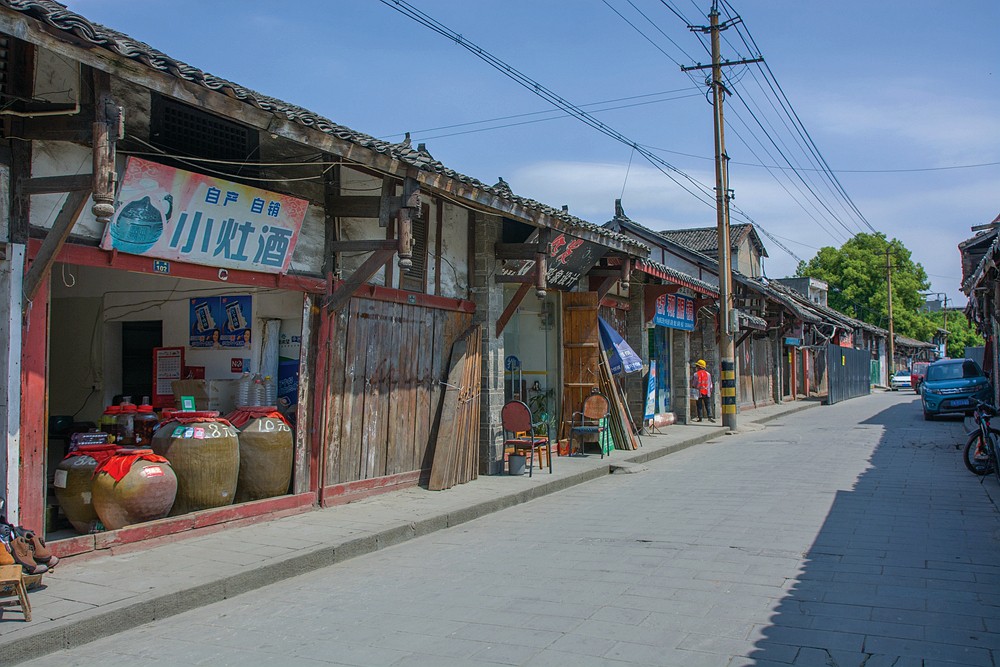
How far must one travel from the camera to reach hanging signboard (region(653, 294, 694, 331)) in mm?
19928

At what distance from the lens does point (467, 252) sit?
12195 mm

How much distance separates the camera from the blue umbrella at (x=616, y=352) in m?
16.1

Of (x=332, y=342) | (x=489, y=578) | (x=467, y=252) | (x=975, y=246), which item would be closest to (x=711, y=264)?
(x=975, y=246)

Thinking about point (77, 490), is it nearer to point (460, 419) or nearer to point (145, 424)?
point (145, 424)

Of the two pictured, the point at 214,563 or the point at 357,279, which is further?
the point at 357,279

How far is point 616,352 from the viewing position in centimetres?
1616

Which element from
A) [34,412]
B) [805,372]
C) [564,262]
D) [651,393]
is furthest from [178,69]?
[805,372]

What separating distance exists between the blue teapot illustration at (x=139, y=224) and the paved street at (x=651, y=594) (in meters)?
3.20

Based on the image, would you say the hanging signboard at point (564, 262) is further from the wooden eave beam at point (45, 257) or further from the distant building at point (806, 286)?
the distant building at point (806, 286)

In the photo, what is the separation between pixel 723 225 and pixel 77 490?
16.9 m

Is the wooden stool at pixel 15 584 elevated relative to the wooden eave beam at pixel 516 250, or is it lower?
lower

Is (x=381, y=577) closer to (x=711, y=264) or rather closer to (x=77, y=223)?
(x=77, y=223)

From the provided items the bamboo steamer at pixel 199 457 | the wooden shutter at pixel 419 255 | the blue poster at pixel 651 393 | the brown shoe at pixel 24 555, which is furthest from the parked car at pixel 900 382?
the brown shoe at pixel 24 555

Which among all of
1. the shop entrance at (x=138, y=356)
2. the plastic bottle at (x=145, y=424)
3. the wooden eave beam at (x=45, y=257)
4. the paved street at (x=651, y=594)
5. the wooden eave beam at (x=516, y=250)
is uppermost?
the wooden eave beam at (x=516, y=250)
